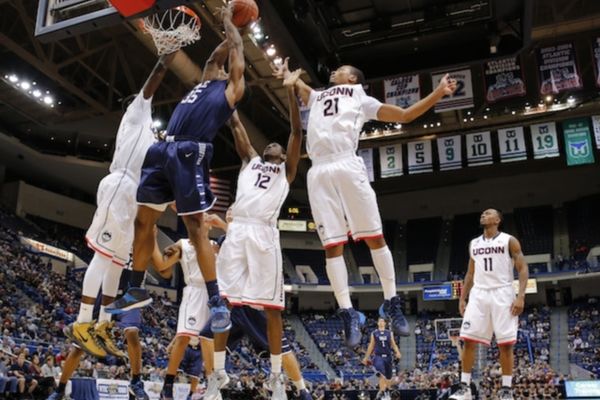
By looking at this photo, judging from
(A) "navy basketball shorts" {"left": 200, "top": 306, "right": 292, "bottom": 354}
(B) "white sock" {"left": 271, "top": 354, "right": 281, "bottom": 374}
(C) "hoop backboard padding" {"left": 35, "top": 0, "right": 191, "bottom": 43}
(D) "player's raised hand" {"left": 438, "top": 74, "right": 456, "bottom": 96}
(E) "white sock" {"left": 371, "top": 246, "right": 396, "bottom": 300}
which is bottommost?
(B) "white sock" {"left": 271, "top": 354, "right": 281, "bottom": 374}

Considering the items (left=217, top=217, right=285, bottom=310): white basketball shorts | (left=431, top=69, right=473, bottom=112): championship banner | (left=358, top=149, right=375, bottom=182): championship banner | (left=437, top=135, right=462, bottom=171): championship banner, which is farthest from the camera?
(left=358, top=149, right=375, bottom=182): championship banner

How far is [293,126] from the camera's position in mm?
5633

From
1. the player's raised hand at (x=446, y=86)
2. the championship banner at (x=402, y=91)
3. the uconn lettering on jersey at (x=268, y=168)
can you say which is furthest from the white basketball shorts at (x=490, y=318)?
the championship banner at (x=402, y=91)

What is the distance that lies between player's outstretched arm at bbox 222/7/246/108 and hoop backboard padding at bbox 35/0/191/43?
0.73 meters

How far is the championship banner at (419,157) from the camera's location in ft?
75.1

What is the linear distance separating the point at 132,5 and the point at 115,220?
199 centimetres

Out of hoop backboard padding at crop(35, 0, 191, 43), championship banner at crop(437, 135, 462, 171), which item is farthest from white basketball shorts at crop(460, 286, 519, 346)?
championship banner at crop(437, 135, 462, 171)

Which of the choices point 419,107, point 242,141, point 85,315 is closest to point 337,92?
point 419,107

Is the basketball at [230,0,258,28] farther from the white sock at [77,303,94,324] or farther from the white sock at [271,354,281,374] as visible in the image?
the white sock at [271,354,281,374]

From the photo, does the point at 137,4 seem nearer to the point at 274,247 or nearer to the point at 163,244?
the point at 274,247

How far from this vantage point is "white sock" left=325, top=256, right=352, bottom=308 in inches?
196

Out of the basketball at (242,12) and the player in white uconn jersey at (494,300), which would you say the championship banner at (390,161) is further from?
the basketball at (242,12)

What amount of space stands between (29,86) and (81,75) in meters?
2.15

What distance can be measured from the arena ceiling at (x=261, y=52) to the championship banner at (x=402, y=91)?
4.09 metres
